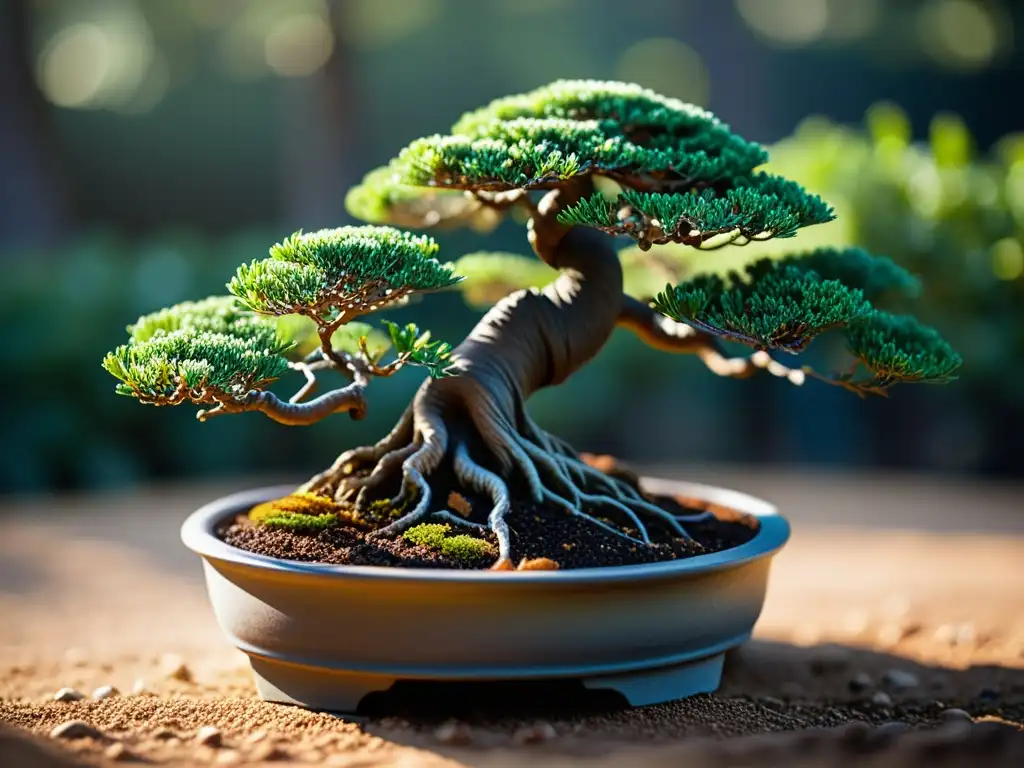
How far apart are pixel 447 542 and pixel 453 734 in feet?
1.24

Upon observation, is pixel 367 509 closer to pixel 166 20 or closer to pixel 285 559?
pixel 285 559

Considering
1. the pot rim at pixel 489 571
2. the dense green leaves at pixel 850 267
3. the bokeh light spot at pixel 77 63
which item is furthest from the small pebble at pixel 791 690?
the bokeh light spot at pixel 77 63

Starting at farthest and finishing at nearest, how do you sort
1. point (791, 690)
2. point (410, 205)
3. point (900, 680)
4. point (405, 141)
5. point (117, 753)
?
point (405, 141) < point (410, 205) < point (900, 680) < point (791, 690) < point (117, 753)

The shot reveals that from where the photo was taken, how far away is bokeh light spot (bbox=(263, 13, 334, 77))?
791cm

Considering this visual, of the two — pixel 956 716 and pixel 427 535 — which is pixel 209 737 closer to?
pixel 427 535

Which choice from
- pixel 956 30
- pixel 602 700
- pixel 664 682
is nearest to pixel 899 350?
pixel 664 682

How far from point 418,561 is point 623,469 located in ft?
2.79

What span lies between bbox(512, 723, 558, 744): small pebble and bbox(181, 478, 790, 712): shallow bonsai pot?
0.10m

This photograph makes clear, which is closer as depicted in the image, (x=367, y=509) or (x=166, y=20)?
(x=367, y=509)

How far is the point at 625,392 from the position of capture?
23.0 ft

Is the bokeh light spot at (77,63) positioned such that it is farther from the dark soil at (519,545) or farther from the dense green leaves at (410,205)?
the dark soil at (519,545)

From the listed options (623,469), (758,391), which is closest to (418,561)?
(623,469)

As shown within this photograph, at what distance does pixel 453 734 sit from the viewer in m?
2.15

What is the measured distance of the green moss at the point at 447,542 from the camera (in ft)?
7.55
